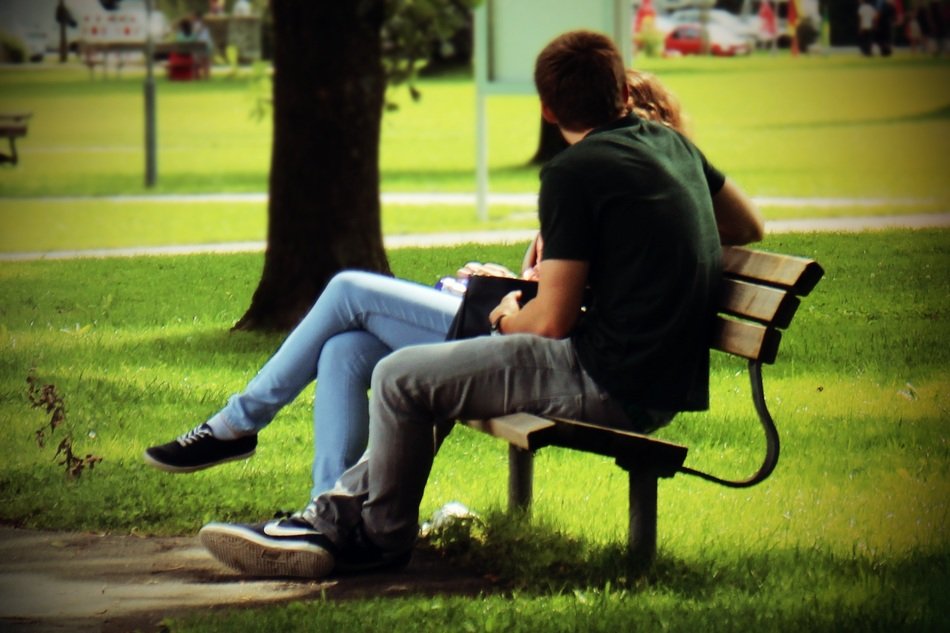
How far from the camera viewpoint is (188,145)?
23172 millimetres

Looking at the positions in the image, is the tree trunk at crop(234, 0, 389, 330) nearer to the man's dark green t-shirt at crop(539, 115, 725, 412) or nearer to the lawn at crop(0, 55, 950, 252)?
the lawn at crop(0, 55, 950, 252)

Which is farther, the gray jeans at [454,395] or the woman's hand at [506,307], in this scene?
the woman's hand at [506,307]

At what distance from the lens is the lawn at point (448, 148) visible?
9248 millimetres

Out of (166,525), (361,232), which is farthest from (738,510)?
(361,232)

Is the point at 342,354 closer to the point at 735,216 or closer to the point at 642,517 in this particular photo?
the point at 642,517

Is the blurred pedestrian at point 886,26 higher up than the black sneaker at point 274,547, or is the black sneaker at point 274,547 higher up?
the blurred pedestrian at point 886,26

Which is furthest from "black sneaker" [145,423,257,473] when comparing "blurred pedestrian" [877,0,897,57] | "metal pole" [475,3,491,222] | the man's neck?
"metal pole" [475,3,491,222]

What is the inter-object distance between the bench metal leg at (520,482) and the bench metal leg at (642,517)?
506mm

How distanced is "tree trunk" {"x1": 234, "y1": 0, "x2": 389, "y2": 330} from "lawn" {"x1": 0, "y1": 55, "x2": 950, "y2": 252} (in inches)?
41.6

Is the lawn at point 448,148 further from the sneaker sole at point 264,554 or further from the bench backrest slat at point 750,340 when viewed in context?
the sneaker sole at point 264,554

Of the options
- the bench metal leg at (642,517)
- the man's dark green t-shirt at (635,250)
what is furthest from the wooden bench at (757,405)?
the man's dark green t-shirt at (635,250)

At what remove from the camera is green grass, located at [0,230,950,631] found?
4.02 metres

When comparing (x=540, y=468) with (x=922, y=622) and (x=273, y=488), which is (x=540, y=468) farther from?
(x=922, y=622)

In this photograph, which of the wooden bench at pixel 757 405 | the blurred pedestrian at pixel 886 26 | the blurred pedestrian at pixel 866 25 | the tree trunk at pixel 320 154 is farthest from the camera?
the tree trunk at pixel 320 154
